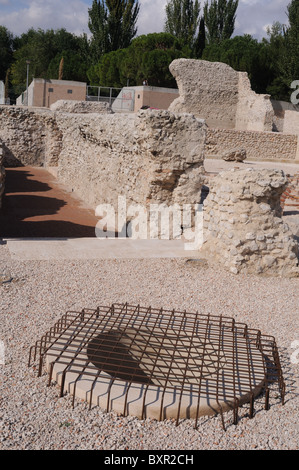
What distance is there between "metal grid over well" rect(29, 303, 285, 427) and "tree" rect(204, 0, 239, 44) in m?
40.1

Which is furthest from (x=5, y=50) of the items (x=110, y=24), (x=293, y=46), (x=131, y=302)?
(x=131, y=302)

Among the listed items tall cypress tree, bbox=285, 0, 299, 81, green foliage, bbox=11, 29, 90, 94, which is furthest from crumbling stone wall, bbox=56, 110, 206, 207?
green foliage, bbox=11, 29, 90, 94

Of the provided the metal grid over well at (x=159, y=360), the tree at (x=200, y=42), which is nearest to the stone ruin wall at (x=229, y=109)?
the tree at (x=200, y=42)

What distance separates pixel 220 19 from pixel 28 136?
93.2 feet

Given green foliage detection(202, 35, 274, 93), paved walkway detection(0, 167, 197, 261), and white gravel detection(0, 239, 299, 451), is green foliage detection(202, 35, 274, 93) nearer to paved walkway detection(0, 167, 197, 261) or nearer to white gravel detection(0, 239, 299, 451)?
paved walkway detection(0, 167, 197, 261)

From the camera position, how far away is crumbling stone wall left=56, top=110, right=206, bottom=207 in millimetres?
8164

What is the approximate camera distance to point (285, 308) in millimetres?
5184

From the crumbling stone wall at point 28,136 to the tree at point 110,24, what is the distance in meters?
23.1

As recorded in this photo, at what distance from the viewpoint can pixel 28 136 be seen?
62.4 feet

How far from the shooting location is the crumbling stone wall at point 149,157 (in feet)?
26.8

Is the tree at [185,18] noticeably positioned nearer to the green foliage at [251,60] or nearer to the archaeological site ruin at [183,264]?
the green foliage at [251,60]

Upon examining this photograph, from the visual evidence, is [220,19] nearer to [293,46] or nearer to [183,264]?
[293,46]

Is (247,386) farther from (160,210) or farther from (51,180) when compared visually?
(51,180)

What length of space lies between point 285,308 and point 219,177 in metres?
2.44
